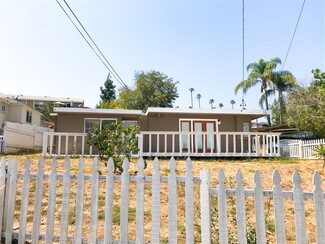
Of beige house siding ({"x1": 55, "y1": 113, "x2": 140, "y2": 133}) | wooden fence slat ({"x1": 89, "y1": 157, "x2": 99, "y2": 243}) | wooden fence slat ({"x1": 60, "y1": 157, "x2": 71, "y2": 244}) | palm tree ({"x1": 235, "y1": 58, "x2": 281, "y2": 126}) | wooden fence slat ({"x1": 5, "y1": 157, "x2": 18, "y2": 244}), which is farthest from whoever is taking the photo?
palm tree ({"x1": 235, "y1": 58, "x2": 281, "y2": 126})

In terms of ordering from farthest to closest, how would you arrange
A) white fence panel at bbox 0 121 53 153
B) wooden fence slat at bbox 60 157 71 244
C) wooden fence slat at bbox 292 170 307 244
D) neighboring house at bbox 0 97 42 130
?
1. neighboring house at bbox 0 97 42 130
2. white fence panel at bbox 0 121 53 153
3. wooden fence slat at bbox 60 157 71 244
4. wooden fence slat at bbox 292 170 307 244

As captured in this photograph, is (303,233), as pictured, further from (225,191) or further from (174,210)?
(174,210)

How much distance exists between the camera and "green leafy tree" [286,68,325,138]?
19047 millimetres

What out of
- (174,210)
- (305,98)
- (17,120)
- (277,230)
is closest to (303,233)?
(277,230)

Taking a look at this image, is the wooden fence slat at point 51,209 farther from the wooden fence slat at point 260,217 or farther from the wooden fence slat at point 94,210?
the wooden fence slat at point 260,217

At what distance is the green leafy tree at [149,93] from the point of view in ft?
113

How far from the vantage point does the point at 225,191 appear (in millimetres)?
3104

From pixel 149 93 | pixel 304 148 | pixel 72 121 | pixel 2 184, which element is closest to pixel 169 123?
pixel 72 121

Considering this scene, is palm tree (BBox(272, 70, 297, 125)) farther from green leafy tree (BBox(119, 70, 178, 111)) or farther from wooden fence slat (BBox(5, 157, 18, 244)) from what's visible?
wooden fence slat (BBox(5, 157, 18, 244))

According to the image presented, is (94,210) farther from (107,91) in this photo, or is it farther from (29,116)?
(107,91)

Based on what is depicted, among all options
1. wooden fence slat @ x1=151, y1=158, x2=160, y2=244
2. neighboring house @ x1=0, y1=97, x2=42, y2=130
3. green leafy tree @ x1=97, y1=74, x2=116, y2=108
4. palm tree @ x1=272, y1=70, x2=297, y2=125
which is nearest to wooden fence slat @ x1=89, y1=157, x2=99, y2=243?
wooden fence slat @ x1=151, y1=158, x2=160, y2=244

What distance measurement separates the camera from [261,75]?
30625 mm

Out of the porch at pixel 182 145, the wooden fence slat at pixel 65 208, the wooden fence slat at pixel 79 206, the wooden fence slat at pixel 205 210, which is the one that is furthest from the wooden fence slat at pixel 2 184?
the porch at pixel 182 145

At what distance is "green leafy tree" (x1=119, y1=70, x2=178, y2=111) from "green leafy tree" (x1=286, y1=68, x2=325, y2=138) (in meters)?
17.0
